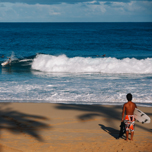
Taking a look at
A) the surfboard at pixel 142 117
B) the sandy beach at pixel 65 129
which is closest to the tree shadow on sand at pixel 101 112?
the sandy beach at pixel 65 129

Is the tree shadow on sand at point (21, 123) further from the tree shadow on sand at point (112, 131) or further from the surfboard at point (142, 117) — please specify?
the surfboard at point (142, 117)

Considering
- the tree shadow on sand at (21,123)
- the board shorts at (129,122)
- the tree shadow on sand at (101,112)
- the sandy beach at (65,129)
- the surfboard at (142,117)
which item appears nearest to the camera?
the sandy beach at (65,129)

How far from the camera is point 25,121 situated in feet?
26.3

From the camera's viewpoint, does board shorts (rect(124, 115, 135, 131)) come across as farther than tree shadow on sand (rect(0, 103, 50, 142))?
No

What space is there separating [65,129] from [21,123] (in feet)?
5.26

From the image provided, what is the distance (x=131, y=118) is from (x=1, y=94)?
311 inches

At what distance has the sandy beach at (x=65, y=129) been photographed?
6172 mm

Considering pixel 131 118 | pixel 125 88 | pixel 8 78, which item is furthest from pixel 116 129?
pixel 8 78

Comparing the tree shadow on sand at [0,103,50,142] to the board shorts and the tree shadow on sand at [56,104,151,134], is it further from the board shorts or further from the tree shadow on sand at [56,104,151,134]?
the board shorts

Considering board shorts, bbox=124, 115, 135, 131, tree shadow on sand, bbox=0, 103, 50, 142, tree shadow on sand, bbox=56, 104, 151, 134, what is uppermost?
board shorts, bbox=124, 115, 135, 131

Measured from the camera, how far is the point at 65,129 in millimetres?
7328

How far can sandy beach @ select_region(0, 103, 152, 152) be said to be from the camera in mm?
6172

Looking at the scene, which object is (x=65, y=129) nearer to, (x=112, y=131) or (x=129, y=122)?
(x=112, y=131)

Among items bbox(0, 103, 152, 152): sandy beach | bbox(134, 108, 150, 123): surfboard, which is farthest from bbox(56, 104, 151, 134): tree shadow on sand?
bbox(134, 108, 150, 123): surfboard
